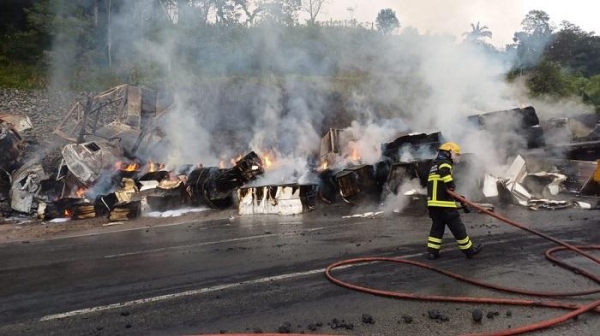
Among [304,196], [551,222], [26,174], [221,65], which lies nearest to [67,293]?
[304,196]

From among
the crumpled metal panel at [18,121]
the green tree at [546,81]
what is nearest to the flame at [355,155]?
the green tree at [546,81]

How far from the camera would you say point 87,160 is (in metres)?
13.3

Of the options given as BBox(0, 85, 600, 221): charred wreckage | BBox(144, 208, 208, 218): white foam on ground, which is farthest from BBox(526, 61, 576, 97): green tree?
BBox(144, 208, 208, 218): white foam on ground

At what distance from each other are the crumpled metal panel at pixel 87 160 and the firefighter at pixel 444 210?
10.4 metres

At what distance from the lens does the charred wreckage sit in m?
11.5

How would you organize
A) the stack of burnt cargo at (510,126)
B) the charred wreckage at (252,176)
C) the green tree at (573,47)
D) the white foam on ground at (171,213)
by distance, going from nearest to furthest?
the charred wreckage at (252,176), the white foam on ground at (171,213), the stack of burnt cargo at (510,126), the green tree at (573,47)

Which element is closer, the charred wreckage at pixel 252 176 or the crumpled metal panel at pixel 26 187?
the charred wreckage at pixel 252 176

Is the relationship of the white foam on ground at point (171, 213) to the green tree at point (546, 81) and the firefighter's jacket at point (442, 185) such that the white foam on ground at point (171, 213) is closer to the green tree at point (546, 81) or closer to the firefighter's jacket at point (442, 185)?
the firefighter's jacket at point (442, 185)

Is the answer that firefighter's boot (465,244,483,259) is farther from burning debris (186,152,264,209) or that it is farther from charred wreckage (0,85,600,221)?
burning debris (186,152,264,209)

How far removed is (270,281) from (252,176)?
778 centimetres

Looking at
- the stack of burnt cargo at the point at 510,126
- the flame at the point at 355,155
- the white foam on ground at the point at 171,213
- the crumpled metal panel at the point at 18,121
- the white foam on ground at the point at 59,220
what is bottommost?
the white foam on ground at the point at 59,220

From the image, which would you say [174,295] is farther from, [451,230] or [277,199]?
[277,199]

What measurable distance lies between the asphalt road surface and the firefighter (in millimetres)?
200

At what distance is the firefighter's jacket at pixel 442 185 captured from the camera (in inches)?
244
